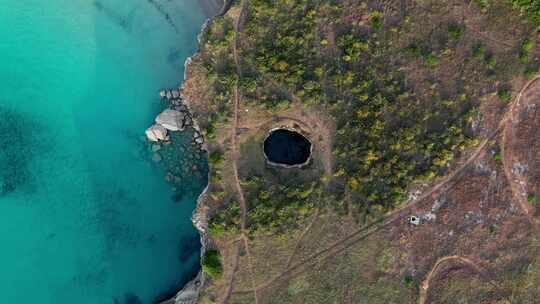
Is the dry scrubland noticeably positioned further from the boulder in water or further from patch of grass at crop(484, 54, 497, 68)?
the boulder in water

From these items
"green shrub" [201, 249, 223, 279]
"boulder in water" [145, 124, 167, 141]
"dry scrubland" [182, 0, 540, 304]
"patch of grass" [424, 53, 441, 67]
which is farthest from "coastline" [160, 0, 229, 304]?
"patch of grass" [424, 53, 441, 67]

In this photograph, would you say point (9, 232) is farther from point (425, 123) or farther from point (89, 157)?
point (425, 123)

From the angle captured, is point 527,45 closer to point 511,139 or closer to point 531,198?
point 511,139

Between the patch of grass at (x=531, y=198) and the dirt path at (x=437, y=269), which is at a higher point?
the patch of grass at (x=531, y=198)

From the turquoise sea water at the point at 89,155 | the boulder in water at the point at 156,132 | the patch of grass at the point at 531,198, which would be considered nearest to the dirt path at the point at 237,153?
the turquoise sea water at the point at 89,155

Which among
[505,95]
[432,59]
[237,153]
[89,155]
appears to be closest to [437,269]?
[505,95]

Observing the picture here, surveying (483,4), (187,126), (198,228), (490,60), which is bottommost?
(198,228)

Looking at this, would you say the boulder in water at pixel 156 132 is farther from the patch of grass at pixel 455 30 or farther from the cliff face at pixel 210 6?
the patch of grass at pixel 455 30
